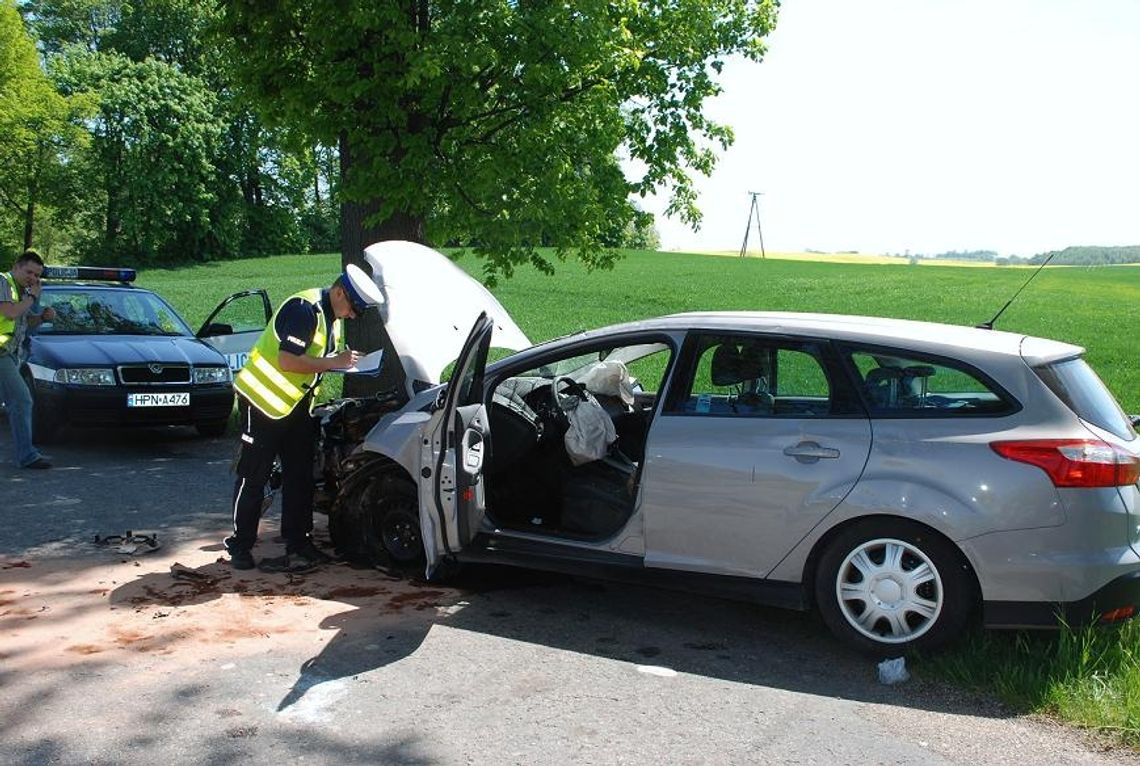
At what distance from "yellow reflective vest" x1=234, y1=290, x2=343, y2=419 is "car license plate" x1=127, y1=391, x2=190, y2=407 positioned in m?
4.24

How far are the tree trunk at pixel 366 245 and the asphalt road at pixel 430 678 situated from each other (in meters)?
3.99

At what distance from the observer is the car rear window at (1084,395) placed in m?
4.84

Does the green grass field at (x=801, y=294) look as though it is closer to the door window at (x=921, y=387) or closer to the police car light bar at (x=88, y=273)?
the door window at (x=921, y=387)

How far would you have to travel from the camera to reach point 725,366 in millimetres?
5547

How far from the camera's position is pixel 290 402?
20.9 ft

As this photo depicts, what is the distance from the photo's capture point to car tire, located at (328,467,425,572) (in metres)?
6.31

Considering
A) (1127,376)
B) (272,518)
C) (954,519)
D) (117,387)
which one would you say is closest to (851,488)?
(954,519)

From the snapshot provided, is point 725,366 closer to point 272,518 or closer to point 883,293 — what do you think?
point 272,518

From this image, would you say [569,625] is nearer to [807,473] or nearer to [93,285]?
[807,473]

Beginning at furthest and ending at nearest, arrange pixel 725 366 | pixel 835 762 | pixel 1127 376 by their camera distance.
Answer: pixel 1127 376 < pixel 725 366 < pixel 835 762

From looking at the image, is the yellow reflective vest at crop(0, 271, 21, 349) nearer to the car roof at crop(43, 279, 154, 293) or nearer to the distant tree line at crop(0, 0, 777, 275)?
the car roof at crop(43, 279, 154, 293)

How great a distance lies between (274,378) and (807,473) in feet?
10.4

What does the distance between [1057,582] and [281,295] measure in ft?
113

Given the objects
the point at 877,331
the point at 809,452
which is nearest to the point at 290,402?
the point at 809,452
